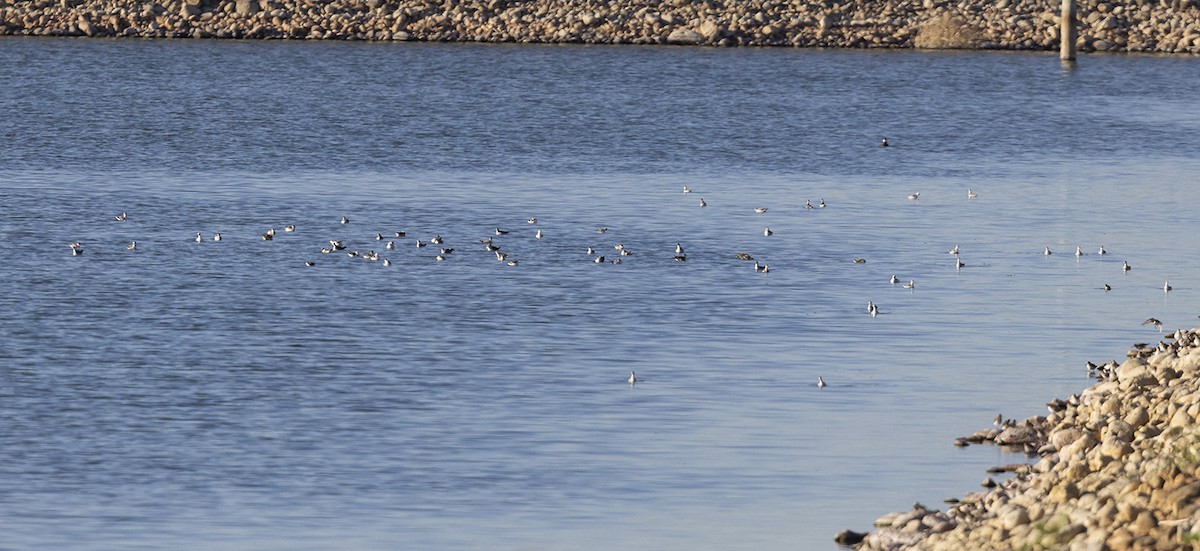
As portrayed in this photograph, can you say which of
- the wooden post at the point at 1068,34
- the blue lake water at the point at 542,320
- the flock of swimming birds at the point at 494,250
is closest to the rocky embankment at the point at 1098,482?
the blue lake water at the point at 542,320

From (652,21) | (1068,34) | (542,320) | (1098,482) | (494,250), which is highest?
(1098,482)

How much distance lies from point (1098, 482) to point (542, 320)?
10437 mm

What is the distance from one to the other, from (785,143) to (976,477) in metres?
31.8

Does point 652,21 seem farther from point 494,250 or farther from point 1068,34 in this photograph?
point 494,250

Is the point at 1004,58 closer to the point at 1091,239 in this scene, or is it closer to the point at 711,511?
the point at 1091,239

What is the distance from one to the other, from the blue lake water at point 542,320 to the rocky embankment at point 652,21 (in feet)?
93.5

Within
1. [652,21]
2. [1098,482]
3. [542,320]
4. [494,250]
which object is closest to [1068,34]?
[652,21]

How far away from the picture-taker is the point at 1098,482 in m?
13.6

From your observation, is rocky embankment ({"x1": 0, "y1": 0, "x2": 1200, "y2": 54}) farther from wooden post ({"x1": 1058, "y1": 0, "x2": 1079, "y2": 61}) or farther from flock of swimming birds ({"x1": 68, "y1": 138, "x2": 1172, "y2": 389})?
flock of swimming birds ({"x1": 68, "y1": 138, "x2": 1172, "y2": 389})

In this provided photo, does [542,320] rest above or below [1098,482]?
below

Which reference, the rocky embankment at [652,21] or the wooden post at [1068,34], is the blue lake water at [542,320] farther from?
the rocky embankment at [652,21]

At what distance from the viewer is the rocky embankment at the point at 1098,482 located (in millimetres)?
12047

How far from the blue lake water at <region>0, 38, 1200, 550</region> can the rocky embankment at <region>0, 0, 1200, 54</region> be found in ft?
93.5

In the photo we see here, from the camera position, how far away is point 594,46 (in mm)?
82000
